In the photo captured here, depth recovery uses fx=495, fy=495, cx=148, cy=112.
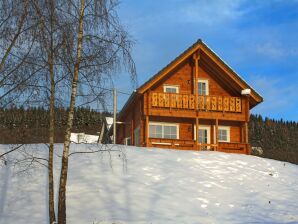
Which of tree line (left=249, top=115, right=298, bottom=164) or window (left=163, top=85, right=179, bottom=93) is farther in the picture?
tree line (left=249, top=115, right=298, bottom=164)

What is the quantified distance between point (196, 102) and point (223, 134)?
350 cm

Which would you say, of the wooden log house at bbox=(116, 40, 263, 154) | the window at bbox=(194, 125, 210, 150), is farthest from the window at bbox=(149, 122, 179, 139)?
the window at bbox=(194, 125, 210, 150)

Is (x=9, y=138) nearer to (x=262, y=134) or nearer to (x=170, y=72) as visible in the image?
(x=170, y=72)

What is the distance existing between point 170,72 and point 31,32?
1740 centimetres

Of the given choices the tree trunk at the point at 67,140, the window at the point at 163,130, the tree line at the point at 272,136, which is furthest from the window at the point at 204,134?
the tree line at the point at 272,136

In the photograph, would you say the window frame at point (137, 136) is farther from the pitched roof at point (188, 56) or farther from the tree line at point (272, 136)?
the tree line at point (272, 136)

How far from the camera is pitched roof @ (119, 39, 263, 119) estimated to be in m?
26.8

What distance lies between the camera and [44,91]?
12641 mm

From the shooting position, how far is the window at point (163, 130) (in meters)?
28.3

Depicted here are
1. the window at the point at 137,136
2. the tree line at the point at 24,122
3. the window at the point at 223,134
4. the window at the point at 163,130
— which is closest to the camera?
the tree line at the point at 24,122

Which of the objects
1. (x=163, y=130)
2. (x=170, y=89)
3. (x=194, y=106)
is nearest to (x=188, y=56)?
(x=170, y=89)

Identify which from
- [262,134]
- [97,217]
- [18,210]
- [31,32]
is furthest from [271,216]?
[262,134]

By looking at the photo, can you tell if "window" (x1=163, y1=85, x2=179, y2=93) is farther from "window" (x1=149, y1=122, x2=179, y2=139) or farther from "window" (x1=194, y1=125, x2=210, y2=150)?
"window" (x1=194, y1=125, x2=210, y2=150)

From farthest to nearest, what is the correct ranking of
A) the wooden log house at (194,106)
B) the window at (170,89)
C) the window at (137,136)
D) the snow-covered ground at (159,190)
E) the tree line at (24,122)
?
the window at (137,136)
the window at (170,89)
the wooden log house at (194,106)
the snow-covered ground at (159,190)
the tree line at (24,122)
